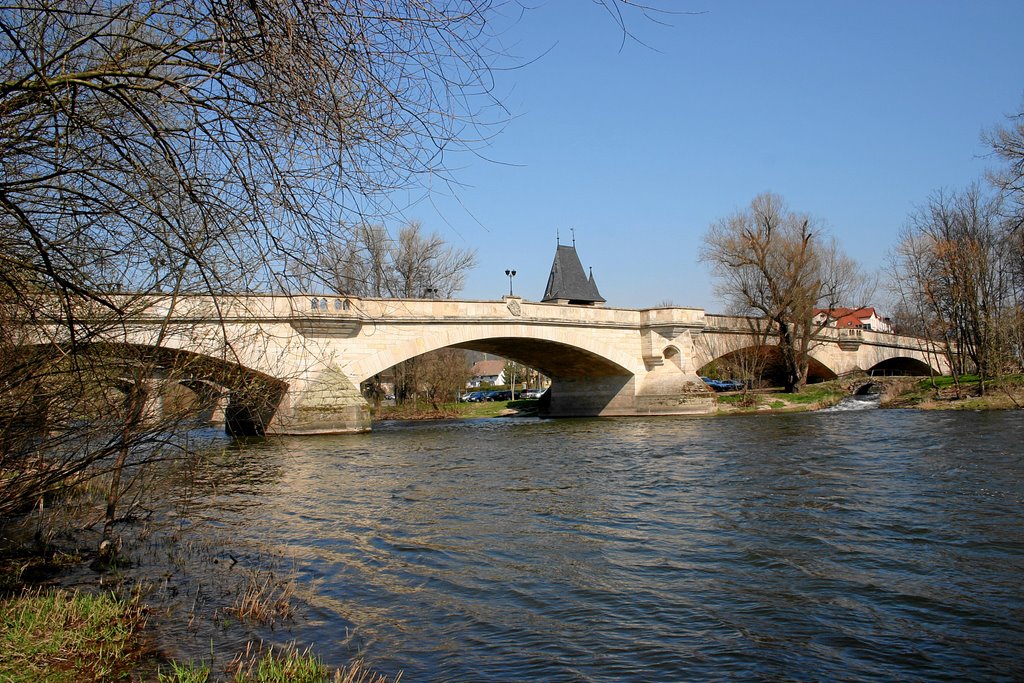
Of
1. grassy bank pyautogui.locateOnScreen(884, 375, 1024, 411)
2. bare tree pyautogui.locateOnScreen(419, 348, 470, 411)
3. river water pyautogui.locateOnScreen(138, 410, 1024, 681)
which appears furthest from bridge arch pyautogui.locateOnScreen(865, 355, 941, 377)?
river water pyautogui.locateOnScreen(138, 410, 1024, 681)

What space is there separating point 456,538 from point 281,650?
3.98 metres

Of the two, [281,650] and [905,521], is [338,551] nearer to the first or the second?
[281,650]

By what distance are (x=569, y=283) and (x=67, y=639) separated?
41112 mm

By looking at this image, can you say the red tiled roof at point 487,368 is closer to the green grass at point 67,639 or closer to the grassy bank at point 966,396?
the grassy bank at point 966,396

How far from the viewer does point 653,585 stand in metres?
6.93

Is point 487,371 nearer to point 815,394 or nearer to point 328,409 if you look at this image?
point 815,394

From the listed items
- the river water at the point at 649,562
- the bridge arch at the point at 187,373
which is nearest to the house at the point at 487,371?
the river water at the point at 649,562

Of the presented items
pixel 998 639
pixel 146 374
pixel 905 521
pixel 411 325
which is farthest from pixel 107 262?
pixel 411 325

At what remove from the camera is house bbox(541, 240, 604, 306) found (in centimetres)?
4469

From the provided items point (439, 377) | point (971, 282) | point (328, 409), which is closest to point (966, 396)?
point (971, 282)

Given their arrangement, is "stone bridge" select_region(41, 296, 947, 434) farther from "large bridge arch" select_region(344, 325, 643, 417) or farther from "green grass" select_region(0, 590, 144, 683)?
"green grass" select_region(0, 590, 144, 683)

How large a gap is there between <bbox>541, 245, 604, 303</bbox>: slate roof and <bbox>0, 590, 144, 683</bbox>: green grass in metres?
39.6

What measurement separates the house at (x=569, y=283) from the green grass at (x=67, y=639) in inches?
1549

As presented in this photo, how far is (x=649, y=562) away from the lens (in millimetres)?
7730
